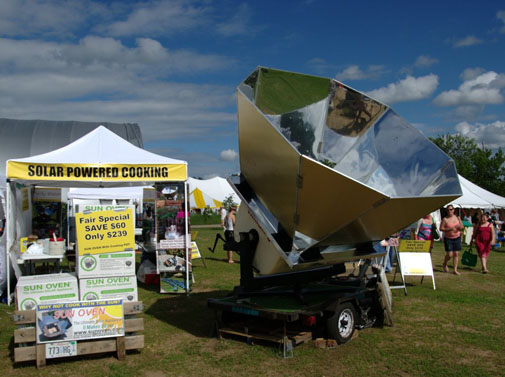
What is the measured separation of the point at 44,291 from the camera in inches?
276

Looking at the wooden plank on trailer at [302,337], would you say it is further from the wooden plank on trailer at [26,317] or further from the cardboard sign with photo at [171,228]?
the cardboard sign with photo at [171,228]

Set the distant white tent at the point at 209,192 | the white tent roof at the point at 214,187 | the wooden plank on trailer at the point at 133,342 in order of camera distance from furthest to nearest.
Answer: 1. the white tent roof at the point at 214,187
2. the distant white tent at the point at 209,192
3. the wooden plank on trailer at the point at 133,342

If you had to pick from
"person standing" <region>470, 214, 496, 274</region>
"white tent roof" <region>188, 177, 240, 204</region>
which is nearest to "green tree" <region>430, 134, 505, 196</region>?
"white tent roof" <region>188, 177, 240, 204</region>

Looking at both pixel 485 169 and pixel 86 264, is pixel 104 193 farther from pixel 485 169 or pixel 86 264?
pixel 485 169

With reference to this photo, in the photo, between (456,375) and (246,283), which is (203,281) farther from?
(456,375)

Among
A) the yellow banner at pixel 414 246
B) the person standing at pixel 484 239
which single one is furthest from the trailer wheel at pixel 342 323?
the person standing at pixel 484 239

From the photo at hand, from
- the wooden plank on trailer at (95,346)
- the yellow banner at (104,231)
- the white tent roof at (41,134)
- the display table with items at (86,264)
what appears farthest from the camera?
the white tent roof at (41,134)

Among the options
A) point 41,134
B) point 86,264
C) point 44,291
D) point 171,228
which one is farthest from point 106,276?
point 41,134

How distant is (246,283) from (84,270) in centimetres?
264

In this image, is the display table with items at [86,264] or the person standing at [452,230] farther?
the person standing at [452,230]

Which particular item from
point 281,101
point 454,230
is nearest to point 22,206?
point 281,101

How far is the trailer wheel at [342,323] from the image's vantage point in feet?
21.8

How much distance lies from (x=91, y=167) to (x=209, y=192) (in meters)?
45.6

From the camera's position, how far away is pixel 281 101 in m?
6.21
